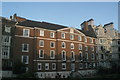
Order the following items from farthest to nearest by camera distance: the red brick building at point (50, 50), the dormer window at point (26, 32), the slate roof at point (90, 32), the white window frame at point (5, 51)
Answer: the slate roof at point (90, 32), the dormer window at point (26, 32), the red brick building at point (50, 50), the white window frame at point (5, 51)

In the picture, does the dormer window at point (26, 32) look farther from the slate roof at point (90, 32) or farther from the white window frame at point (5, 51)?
the slate roof at point (90, 32)

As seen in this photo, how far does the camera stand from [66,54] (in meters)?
46.8

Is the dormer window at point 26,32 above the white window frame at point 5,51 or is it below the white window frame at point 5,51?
above

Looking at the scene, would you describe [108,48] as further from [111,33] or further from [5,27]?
[5,27]

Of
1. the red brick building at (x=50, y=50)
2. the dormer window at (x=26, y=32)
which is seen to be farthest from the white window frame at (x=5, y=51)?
the dormer window at (x=26, y=32)

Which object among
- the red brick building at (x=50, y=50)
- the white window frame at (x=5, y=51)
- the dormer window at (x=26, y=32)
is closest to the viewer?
the white window frame at (x=5, y=51)

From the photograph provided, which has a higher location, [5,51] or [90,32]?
[90,32]

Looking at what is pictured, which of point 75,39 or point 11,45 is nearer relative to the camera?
point 11,45

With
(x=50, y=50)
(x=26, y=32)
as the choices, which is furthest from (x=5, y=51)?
(x=50, y=50)

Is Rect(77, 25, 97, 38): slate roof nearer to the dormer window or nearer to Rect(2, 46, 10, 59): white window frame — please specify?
the dormer window

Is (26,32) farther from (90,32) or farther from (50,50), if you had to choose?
(90,32)

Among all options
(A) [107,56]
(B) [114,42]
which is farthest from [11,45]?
(B) [114,42]

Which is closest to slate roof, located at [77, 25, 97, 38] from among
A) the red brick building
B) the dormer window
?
the red brick building

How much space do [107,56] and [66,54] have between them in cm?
1774
